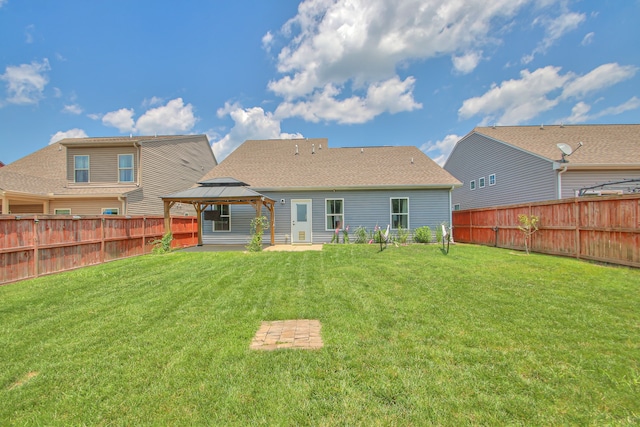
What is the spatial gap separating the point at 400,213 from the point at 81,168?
16227 millimetres

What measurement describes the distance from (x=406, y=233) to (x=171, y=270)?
9646 millimetres

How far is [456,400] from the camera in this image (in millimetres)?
Answer: 2010

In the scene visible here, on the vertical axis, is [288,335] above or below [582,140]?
below

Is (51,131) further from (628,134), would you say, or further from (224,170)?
(628,134)

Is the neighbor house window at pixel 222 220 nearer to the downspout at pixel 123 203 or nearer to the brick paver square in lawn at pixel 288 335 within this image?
the downspout at pixel 123 203

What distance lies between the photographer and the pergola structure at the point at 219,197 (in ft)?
34.4

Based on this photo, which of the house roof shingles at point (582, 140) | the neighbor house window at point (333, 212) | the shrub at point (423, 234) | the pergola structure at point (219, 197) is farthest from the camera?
the neighbor house window at point (333, 212)

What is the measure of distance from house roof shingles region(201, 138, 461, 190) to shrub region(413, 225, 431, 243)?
2.00 meters

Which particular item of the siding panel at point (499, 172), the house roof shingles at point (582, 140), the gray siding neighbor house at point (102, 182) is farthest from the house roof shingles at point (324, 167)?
the house roof shingles at point (582, 140)

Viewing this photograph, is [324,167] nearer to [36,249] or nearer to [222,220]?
[222,220]

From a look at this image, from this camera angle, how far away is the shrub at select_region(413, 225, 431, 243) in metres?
12.0

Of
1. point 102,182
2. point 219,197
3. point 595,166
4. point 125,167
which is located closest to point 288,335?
point 219,197

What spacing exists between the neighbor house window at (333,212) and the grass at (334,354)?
23.7 ft

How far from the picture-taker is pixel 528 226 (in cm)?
895
